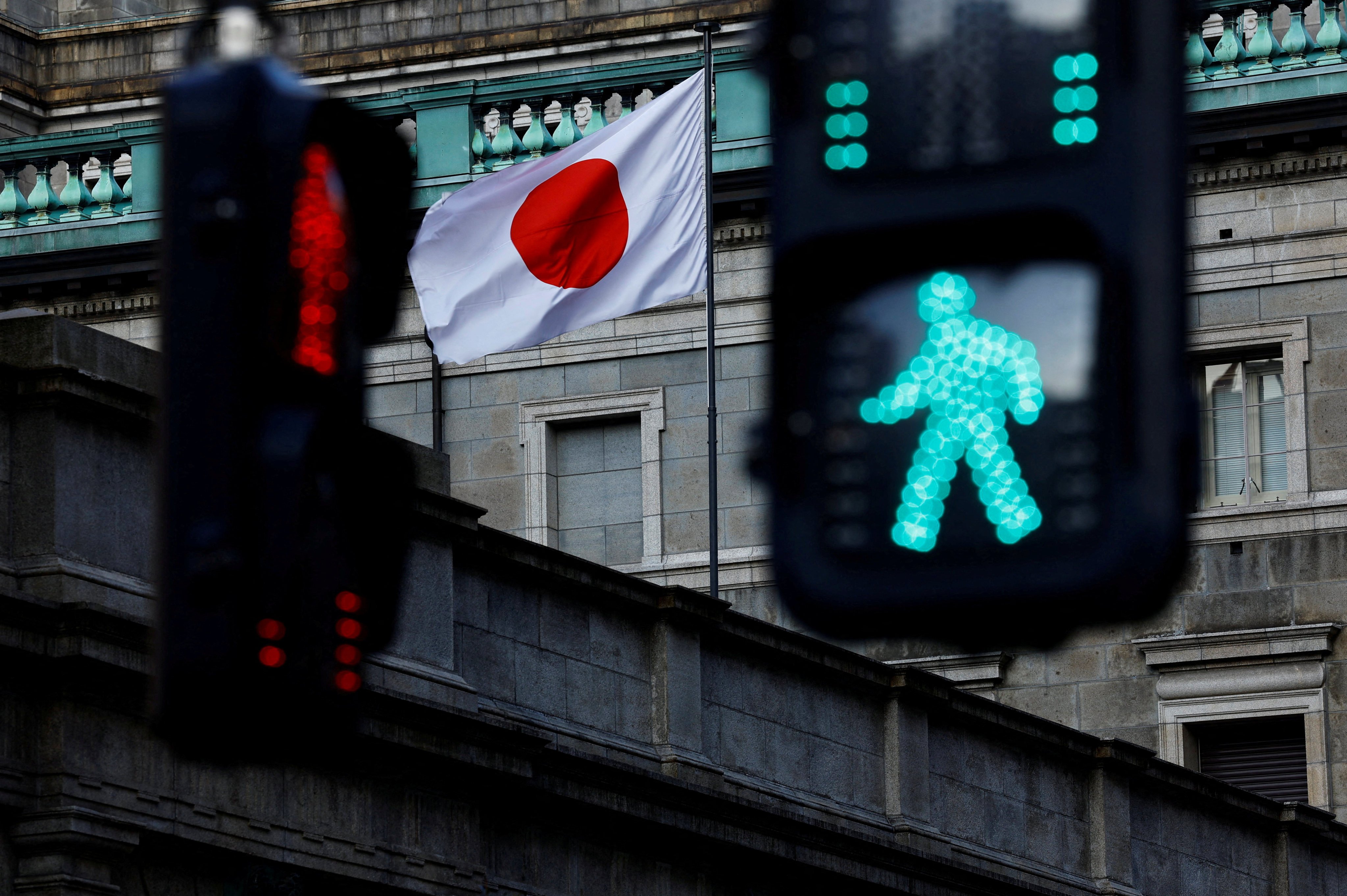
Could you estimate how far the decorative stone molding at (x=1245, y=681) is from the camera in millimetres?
33125

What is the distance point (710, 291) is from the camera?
29.2m

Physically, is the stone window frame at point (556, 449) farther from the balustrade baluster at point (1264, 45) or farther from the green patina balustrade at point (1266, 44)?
the balustrade baluster at point (1264, 45)

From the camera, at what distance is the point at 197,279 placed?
3721 millimetres

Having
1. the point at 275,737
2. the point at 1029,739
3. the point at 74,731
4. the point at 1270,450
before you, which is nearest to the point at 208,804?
the point at 74,731

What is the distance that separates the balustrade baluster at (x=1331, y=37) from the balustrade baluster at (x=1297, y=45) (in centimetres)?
11

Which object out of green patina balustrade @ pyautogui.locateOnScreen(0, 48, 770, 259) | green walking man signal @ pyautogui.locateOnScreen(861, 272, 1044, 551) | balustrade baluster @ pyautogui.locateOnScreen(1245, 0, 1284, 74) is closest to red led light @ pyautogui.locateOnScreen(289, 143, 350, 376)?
green walking man signal @ pyautogui.locateOnScreen(861, 272, 1044, 551)

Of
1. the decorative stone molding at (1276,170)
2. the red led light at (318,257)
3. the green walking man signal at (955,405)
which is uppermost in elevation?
the decorative stone molding at (1276,170)

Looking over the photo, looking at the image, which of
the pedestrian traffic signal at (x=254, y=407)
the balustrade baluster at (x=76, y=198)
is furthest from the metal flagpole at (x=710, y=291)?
the pedestrian traffic signal at (x=254, y=407)

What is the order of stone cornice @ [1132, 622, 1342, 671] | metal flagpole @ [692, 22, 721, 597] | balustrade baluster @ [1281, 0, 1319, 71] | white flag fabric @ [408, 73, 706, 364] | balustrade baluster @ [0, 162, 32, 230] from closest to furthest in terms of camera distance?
metal flagpole @ [692, 22, 721, 597] → white flag fabric @ [408, 73, 706, 364] → stone cornice @ [1132, 622, 1342, 671] → balustrade baluster @ [1281, 0, 1319, 71] → balustrade baluster @ [0, 162, 32, 230]

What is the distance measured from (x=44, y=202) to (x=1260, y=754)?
53.1 feet

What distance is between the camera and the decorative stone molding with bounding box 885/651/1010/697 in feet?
113

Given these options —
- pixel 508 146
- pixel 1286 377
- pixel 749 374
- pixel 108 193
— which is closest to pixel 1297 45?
pixel 1286 377

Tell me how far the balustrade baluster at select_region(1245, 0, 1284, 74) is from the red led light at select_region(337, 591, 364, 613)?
30.8m

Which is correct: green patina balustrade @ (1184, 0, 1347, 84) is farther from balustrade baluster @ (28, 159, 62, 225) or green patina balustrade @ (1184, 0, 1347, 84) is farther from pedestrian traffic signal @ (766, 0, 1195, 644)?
pedestrian traffic signal @ (766, 0, 1195, 644)
